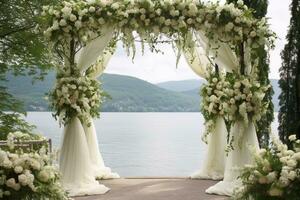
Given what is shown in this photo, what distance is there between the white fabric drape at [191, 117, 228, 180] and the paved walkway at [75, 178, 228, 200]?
231mm

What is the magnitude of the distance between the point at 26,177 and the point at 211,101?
4617 mm

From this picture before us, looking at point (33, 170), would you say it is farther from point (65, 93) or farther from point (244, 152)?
point (244, 152)

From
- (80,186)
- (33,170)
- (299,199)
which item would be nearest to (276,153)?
(299,199)

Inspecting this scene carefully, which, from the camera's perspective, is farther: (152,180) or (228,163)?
(152,180)

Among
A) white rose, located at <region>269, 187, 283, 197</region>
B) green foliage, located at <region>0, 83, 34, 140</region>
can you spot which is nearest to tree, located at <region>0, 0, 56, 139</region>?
green foliage, located at <region>0, 83, 34, 140</region>

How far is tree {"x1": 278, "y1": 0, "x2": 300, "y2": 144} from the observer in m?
9.88

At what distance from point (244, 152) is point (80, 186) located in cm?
205

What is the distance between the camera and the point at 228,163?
6.70 metres

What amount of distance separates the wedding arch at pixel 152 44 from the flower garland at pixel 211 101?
771 mm

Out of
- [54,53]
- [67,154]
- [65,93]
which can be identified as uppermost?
[54,53]

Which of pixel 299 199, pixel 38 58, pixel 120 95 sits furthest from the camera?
pixel 120 95

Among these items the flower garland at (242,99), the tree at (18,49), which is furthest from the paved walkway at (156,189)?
the tree at (18,49)

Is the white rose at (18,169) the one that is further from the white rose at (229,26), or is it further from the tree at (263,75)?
the tree at (263,75)

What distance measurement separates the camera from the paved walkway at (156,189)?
634cm
